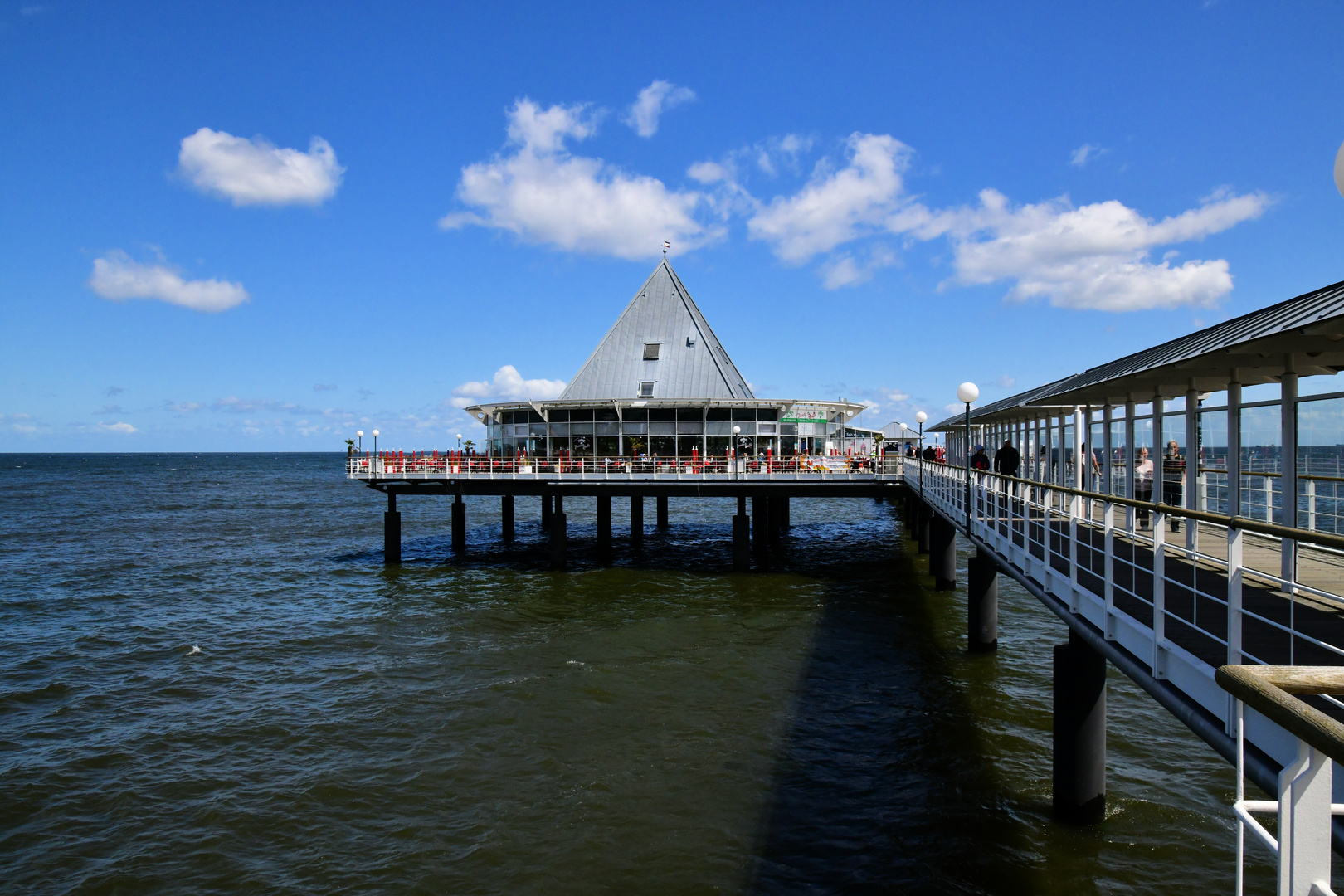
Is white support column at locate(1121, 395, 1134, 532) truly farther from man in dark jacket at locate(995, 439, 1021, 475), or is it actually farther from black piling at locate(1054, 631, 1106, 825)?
black piling at locate(1054, 631, 1106, 825)

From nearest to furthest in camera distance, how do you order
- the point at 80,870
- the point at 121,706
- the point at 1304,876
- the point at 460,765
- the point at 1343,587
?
1. the point at 1304,876
2. the point at 1343,587
3. the point at 80,870
4. the point at 460,765
5. the point at 121,706

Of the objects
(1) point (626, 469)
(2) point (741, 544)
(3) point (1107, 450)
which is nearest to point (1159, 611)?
(3) point (1107, 450)

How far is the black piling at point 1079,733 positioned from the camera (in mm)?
9047

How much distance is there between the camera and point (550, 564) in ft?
92.5

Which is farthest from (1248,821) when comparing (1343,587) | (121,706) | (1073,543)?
(121,706)

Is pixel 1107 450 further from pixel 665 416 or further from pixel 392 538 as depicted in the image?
pixel 392 538

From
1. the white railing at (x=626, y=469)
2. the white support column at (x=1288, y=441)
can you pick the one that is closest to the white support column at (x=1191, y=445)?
the white support column at (x=1288, y=441)

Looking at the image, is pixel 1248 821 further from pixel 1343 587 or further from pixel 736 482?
pixel 736 482

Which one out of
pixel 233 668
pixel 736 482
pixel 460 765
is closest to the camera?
pixel 460 765

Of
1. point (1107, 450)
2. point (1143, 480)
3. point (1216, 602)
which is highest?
point (1107, 450)

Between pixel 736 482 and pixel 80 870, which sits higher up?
pixel 736 482

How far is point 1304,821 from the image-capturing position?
2234 mm

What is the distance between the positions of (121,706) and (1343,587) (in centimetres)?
1811

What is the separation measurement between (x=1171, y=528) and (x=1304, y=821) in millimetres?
13370
